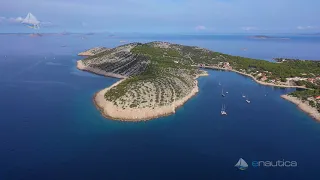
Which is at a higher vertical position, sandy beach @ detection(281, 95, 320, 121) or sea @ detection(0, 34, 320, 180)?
sandy beach @ detection(281, 95, 320, 121)

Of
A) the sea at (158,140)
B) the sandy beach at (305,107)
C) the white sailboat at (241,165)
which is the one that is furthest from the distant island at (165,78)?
the white sailboat at (241,165)

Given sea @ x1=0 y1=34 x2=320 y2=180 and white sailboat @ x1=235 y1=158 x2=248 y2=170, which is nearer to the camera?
sea @ x1=0 y1=34 x2=320 y2=180

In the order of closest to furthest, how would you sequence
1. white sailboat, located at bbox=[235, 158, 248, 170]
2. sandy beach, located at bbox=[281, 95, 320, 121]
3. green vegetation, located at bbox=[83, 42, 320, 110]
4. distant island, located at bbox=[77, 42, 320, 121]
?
white sailboat, located at bbox=[235, 158, 248, 170] → sandy beach, located at bbox=[281, 95, 320, 121] → distant island, located at bbox=[77, 42, 320, 121] → green vegetation, located at bbox=[83, 42, 320, 110]

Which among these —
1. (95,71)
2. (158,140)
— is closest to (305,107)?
(158,140)

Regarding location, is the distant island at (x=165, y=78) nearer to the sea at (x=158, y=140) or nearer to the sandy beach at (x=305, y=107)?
the sandy beach at (x=305, y=107)

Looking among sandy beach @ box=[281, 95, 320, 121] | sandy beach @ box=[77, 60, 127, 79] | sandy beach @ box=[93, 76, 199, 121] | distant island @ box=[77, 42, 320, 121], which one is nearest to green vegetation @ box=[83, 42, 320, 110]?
distant island @ box=[77, 42, 320, 121]

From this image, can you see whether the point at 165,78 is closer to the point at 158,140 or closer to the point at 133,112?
the point at 133,112

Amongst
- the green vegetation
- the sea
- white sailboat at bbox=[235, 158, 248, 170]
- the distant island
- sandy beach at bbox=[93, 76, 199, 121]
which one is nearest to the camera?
the sea

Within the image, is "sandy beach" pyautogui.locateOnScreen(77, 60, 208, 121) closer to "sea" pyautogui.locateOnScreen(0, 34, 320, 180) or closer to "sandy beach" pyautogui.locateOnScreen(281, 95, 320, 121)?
"sea" pyautogui.locateOnScreen(0, 34, 320, 180)
